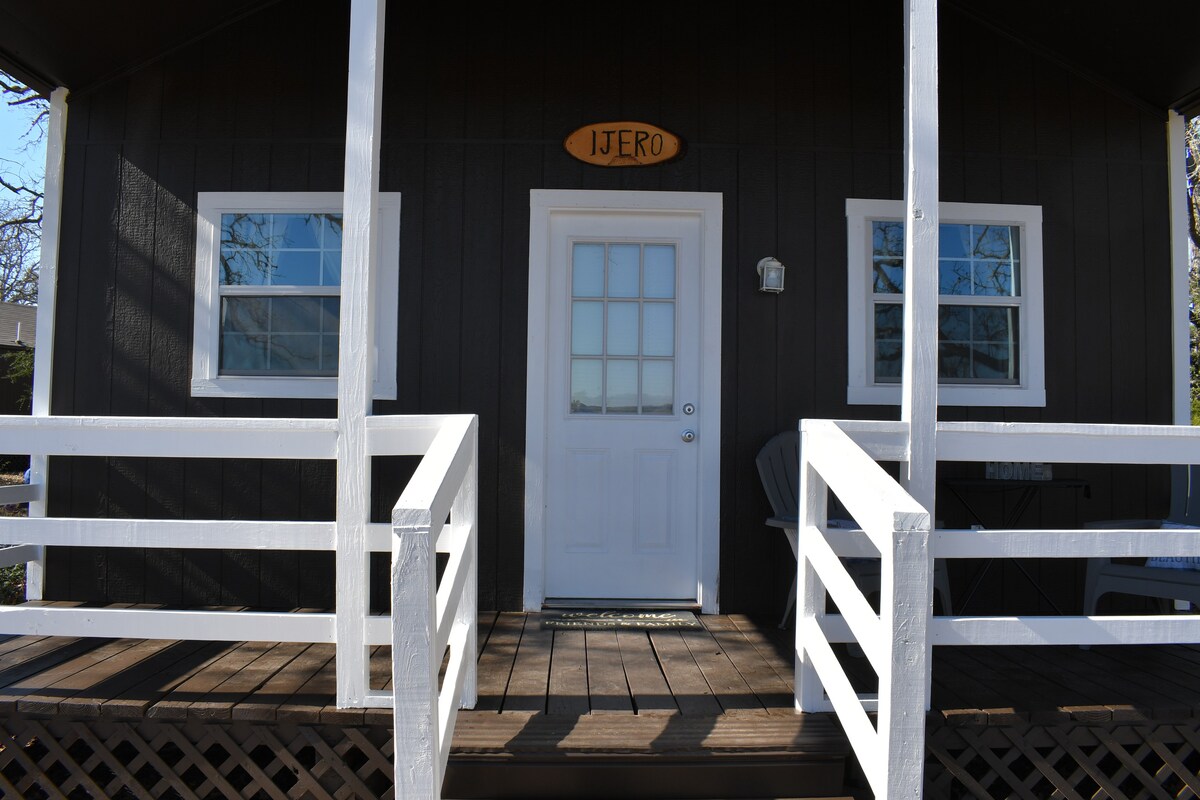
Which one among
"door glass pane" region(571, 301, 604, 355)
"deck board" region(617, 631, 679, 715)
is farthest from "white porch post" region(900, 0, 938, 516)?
"door glass pane" region(571, 301, 604, 355)

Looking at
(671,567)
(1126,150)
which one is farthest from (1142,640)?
(1126,150)

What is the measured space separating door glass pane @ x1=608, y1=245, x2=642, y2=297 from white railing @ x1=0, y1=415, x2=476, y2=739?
1.47 m

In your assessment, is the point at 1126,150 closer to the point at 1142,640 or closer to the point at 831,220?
the point at 831,220

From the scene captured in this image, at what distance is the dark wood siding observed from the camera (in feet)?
12.2

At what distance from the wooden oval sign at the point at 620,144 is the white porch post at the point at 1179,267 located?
2441mm

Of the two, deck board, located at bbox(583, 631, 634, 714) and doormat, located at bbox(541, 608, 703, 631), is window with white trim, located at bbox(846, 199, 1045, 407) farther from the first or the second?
deck board, located at bbox(583, 631, 634, 714)

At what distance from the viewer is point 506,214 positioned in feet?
12.2

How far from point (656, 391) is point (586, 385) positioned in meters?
0.33

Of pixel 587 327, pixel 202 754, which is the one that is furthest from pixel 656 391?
pixel 202 754

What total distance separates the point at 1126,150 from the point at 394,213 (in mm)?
3538

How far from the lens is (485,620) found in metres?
3.52

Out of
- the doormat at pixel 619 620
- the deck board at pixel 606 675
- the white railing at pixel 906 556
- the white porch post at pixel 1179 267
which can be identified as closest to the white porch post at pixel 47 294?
the doormat at pixel 619 620

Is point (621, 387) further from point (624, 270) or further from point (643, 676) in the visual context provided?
point (643, 676)

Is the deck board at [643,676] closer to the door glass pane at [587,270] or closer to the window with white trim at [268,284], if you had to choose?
the door glass pane at [587,270]
